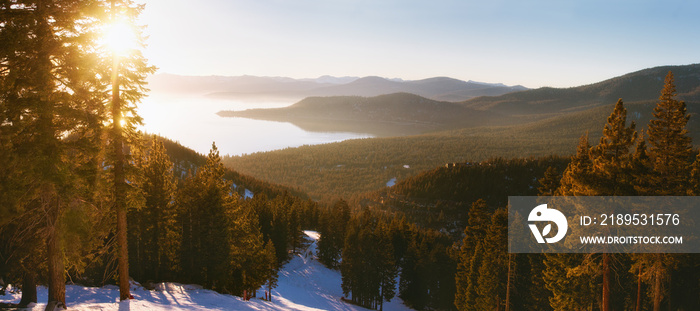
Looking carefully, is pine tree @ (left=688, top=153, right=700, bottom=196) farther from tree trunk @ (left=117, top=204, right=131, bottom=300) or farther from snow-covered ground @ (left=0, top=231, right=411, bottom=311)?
tree trunk @ (left=117, top=204, right=131, bottom=300)

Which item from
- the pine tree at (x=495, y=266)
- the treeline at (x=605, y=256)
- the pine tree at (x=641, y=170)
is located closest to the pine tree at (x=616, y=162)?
the treeline at (x=605, y=256)

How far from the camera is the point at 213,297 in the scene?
81.6ft

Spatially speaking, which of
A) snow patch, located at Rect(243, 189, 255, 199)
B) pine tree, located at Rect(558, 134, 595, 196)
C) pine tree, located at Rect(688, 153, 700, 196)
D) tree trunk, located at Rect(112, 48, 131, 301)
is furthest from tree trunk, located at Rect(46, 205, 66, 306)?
snow patch, located at Rect(243, 189, 255, 199)

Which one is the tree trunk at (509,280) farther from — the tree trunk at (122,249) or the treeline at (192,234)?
the tree trunk at (122,249)

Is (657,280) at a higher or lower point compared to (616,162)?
lower

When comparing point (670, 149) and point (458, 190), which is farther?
point (458, 190)

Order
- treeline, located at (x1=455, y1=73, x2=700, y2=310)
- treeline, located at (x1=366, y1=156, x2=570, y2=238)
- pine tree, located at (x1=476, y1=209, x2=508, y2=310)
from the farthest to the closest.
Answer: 1. treeline, located at (x1=366, y1=156, x2=570, y2=238)
2. pine tree, located at (x1=476, y1=209, x2=508, y2=310)
3. treeline, located at (x1=455, y1=73, x2=700, y2=310)

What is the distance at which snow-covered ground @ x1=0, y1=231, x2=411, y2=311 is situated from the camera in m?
18.1

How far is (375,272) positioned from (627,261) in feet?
87.2

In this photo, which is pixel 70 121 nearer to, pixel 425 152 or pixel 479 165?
pixel 479 165

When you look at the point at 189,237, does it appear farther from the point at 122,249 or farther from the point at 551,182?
the point at 551,182

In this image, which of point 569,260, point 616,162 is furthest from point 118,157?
point 569,260

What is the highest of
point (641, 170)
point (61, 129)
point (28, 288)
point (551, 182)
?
point (61, 129)

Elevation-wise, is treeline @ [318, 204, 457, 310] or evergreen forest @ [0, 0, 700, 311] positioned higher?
evergreen forest @ [0, 0, 700, 311]
